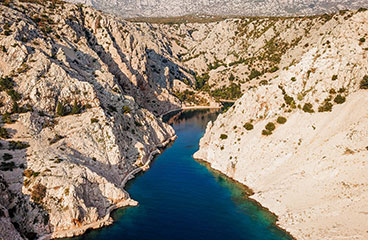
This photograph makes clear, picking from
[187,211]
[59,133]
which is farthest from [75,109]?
[187,211]

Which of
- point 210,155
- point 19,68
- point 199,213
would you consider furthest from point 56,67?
point 199,213

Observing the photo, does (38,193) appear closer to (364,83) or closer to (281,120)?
(281,120)

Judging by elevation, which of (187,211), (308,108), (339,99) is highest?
(339,99)

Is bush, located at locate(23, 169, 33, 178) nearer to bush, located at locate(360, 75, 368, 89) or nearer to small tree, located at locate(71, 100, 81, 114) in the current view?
small tree, located at locate(71, 100, 81, 114)

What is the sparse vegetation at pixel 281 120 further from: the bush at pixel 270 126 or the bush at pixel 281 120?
the bush at pixel 270 126

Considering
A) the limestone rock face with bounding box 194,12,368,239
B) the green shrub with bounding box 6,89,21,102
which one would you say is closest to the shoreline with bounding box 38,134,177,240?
the limestone rock face with bounding box 194,12,368,239

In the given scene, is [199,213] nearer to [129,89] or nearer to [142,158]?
[142,158]
